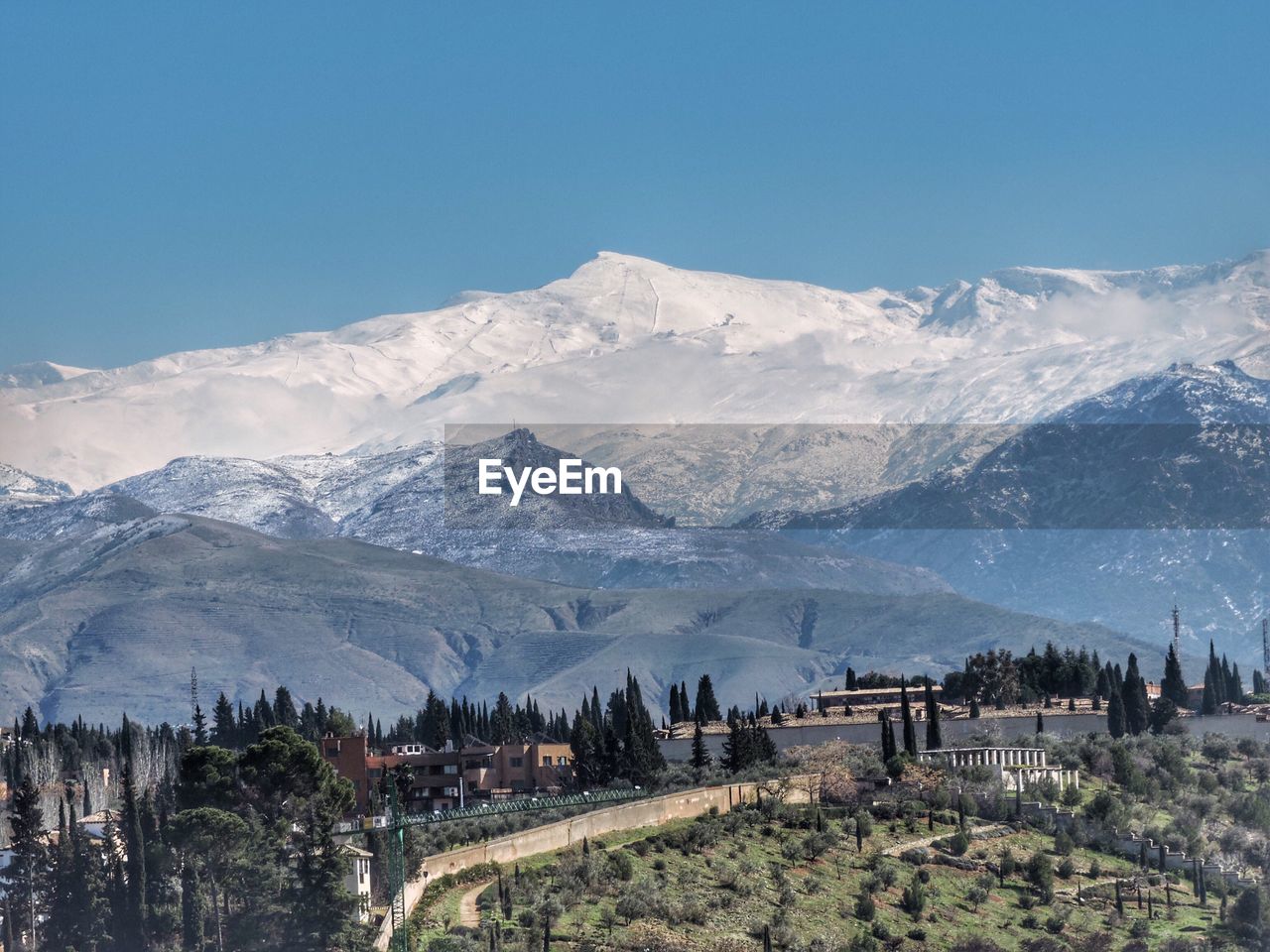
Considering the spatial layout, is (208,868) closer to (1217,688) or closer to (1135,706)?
(1135,706)

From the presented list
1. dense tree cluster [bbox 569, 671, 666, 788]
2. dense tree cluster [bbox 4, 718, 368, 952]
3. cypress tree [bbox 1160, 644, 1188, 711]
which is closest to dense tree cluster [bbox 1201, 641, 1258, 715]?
cypress tree [bbox 1160, 644, 1188, 711]

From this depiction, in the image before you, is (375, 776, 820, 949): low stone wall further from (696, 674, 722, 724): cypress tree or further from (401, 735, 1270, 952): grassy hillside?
(696, 674, 722, 724): cypress tree

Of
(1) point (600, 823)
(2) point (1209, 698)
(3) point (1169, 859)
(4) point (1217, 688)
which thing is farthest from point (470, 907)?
(4) point (1217, 688)

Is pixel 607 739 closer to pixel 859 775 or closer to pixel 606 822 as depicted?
pixel 859 775

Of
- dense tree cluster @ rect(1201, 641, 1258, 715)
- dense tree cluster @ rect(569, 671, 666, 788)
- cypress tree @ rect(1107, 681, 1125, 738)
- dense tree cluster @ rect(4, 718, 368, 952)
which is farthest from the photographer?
dense tree cluster @ rect(1201, 641, 1258, 715)

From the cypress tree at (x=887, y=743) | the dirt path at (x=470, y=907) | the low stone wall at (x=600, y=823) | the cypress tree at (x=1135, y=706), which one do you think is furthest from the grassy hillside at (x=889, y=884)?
the cypress tree at (x=1135, y=706)

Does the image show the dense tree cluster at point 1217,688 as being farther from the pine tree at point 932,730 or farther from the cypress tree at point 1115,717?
the pine tree at point 932,730
